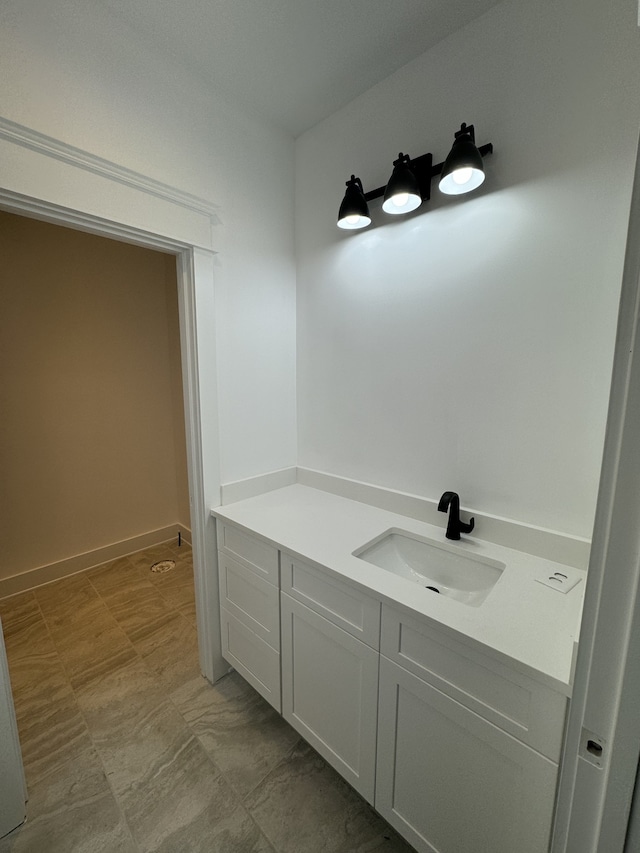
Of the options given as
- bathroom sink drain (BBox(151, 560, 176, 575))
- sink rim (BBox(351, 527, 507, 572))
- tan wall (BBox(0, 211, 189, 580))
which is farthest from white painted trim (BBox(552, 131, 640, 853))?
tan wall (BBox(0, 211, 189, 580))

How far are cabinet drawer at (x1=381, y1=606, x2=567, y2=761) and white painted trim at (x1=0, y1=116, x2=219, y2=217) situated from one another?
1.71 m

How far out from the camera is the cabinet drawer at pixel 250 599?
145 cm

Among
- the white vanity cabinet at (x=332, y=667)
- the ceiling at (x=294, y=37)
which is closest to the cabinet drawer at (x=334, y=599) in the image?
the white vanity cabinet at (x=332, y=667)

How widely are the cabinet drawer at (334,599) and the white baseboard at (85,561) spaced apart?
218cm

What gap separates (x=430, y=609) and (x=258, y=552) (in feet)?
2.52

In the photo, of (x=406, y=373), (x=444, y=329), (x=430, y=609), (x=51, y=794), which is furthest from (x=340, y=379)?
(x=51, y=794)

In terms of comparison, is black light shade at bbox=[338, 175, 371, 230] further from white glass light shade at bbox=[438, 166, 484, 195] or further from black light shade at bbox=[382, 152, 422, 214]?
white glass light shade at bbox=[438, 166, 484, 195]

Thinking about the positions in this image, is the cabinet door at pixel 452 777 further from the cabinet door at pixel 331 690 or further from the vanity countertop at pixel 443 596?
the vanity countertop at pixel 443 596

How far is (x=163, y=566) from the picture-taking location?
2.80 m

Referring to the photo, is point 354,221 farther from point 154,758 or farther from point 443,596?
point 154,758

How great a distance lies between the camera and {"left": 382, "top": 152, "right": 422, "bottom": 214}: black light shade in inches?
50.9

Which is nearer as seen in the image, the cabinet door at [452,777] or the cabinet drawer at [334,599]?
the cabinet door at [452,777]

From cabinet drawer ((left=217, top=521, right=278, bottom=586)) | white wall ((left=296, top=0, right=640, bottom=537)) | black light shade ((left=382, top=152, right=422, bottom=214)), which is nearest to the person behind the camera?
white wall ((left=296, top=0, right=640, bottom=537))

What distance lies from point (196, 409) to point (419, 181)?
133 centimetres
